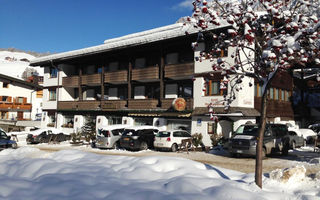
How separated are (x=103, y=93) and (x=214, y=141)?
51.8ft

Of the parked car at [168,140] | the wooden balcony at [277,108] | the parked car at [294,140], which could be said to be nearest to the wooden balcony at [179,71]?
the wooden balcony at [277,108]

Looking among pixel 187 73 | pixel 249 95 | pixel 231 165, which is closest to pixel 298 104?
pixel 249 95

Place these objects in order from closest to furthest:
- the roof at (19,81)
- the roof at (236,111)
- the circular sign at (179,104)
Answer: the roof at (236,111) < the circular sign at (179,104) < the roof at (19,81)

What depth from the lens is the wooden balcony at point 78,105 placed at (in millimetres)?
34469

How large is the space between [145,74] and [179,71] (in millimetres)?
4115

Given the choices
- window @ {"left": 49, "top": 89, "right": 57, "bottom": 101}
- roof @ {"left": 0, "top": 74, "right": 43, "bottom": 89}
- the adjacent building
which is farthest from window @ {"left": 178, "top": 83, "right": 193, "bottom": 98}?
roof @ {"left": 0, "top": 74, "right": 43, "bottom": 89}

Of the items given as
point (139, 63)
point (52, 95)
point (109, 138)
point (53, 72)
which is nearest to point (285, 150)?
point (109, 138)

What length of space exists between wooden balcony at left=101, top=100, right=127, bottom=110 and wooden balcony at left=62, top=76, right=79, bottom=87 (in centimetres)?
580

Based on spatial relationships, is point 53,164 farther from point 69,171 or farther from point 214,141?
point 214,141

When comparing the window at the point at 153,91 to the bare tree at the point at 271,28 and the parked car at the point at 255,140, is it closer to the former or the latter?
the parked car at the point at 255,140

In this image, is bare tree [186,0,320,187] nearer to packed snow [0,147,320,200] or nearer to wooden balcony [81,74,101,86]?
packed snow [0,147,320,200]

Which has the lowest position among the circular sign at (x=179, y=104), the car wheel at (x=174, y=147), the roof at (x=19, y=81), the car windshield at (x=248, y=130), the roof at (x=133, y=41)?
the car wheel at (x=174, y=147)

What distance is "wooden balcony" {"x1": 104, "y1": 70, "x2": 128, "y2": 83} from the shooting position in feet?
105

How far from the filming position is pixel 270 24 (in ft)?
27.3
